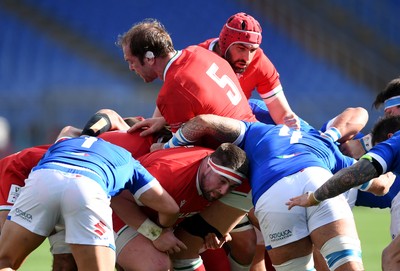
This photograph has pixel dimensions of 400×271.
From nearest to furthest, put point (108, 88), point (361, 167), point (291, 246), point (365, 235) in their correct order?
point (361, 167) → point (291, 246) → point (365, 235) → point (108, 88)

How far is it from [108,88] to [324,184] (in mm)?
12360

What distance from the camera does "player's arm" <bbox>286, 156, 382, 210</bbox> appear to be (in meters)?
5.37

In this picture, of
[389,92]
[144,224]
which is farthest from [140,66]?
[389,92]

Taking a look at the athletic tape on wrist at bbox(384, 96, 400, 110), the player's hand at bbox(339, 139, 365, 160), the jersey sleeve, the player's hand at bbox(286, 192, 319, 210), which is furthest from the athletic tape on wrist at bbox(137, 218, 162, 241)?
the athletic tape on wrist at bbox(384, 96, 400, 110)

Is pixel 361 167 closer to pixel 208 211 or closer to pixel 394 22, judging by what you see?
pixel 208 211

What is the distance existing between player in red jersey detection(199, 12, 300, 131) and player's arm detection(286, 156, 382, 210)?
5.02 feet

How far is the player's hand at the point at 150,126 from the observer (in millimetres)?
6926

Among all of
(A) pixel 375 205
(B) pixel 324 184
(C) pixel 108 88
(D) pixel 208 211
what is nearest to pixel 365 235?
(A) pixel 375 205

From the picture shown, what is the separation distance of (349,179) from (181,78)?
1.73 m

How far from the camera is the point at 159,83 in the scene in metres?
17.5

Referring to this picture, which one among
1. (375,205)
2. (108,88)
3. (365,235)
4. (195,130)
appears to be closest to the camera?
(195,130)

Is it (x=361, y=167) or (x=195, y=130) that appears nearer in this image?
(x=361, y=167)

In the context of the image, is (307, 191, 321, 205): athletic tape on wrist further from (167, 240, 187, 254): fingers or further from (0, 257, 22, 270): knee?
(0, 257, 22, 270): knee

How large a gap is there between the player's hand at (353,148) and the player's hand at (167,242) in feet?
5.81
